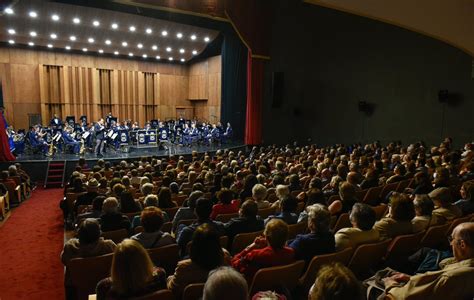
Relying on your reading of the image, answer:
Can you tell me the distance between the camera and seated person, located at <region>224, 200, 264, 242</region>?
348cm

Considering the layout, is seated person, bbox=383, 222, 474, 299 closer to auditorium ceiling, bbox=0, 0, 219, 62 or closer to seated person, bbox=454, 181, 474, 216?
seated person, bbox=454, 181, 474, 216

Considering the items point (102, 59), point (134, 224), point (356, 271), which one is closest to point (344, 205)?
point (356, 271)

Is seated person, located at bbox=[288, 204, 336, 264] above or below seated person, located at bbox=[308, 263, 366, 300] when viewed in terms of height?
below

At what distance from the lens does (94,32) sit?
616 inches

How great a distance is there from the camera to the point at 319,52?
1377 centimetres

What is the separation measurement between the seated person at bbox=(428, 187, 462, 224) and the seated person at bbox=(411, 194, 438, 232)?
9 cm

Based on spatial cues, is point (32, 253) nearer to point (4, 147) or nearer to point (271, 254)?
point (271, 254)

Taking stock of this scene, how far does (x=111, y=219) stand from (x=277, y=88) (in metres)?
11.9

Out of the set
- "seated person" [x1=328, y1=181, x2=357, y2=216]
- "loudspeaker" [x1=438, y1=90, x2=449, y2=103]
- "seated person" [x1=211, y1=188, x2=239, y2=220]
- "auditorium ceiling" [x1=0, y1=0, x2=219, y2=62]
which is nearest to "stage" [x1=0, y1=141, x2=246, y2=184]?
"auditorium ceiling" [x1=0, y1=0, x2=219, y2=62]

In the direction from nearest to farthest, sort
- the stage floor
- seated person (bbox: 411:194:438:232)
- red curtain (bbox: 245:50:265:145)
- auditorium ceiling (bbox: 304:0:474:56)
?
seated person (bbox: 411:194:438:232)
auditorium ceiling (bbox: 304:0:474:56)
the stage floor
red curtain (bbox: 245:50:265:145)

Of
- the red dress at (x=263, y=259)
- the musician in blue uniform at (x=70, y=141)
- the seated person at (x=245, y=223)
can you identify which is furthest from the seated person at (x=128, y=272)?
the musician in blue uniform at (x=70, y=141)

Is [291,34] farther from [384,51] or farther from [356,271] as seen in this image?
[356,271]

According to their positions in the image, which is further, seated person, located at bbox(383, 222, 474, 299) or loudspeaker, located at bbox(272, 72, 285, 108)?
loudspeaker, located at bbox(272, 72, 285, 108)

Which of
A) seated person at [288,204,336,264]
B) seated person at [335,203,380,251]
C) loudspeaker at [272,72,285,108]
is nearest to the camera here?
seated person at [288,204,336,264]
